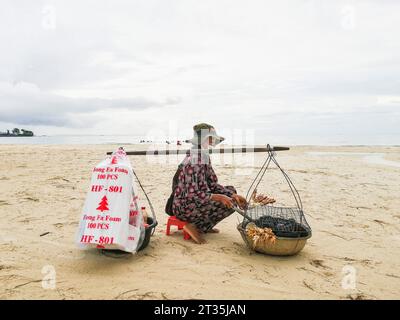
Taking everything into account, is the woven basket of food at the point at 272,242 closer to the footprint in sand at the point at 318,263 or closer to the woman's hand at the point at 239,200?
the footprint in sand at the point at 318,263

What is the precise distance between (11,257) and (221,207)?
2.91 metres

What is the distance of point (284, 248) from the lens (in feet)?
13.7

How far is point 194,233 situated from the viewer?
15.9 ft

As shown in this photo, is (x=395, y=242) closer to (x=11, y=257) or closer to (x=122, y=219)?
(x=122, y=219)

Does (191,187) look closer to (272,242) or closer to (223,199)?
(223,199)

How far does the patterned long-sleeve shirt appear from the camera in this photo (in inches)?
183

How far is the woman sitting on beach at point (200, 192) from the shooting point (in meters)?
4.66

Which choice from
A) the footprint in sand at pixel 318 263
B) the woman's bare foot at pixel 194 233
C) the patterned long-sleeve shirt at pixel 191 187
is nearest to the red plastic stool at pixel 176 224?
the woman's bare foot at pixel 194 233

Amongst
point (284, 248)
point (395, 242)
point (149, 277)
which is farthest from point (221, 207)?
point (395, 242)

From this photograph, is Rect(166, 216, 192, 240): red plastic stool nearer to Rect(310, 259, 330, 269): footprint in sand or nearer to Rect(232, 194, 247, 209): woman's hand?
Rect(232, 194, 247, 209): woman's hand

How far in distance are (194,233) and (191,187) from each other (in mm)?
730

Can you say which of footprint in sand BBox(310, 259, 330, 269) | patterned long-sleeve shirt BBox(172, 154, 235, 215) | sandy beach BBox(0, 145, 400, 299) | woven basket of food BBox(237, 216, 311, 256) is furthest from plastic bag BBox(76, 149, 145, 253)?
footprint in sand BBox(310, 259, 330, 269)

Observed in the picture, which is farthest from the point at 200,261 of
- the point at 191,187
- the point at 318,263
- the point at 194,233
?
the point at 318,263
